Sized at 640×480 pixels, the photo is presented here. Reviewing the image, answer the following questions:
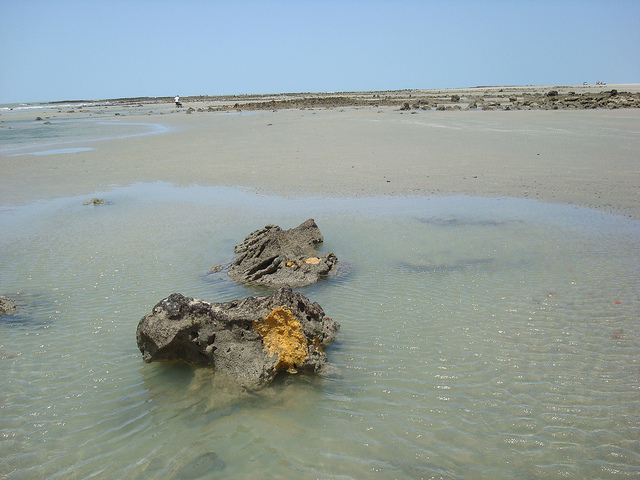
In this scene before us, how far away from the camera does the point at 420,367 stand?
4.20 m

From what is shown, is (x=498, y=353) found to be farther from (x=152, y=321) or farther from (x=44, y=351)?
(x=44, y=351)

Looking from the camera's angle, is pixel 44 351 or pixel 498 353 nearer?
pixel 498 353

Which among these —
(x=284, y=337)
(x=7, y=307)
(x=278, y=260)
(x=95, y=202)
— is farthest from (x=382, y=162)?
(x=7, y=307)

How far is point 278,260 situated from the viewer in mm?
6793

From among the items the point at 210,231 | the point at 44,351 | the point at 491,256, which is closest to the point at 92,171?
the point at 210,231

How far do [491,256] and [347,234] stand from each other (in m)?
2.57

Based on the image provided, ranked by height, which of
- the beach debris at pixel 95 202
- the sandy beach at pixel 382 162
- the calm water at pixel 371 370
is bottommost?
the calm water at pixel 371 370

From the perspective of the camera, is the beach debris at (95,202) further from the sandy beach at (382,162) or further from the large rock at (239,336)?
the large rock at (239,336)

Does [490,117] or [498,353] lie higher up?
[490,117]

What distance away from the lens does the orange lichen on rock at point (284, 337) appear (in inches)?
163

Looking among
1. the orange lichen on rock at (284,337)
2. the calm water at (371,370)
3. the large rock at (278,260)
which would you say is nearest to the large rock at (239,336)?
the orange lichen on rock at (284,337)

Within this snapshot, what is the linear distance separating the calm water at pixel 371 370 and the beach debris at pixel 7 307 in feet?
0.41

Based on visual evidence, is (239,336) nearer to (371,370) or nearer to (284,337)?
(284,337)

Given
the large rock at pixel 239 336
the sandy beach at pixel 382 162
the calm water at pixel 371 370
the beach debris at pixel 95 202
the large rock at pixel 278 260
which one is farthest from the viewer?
the sandy beach at pixel 382 162
